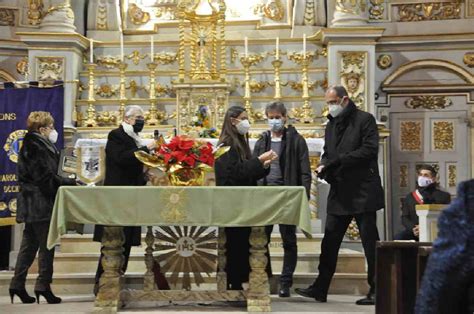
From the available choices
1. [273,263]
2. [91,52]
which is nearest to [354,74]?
[273,263]

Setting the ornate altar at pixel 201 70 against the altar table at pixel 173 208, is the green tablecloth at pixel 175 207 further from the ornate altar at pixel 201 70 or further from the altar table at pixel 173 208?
the ornate altar at pixel 201 70

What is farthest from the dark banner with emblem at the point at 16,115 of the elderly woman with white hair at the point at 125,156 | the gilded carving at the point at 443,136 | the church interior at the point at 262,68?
the gilded carving at the point at 443,136

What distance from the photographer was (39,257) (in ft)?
18.1

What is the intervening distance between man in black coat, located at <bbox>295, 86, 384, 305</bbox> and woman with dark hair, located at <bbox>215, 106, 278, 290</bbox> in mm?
492

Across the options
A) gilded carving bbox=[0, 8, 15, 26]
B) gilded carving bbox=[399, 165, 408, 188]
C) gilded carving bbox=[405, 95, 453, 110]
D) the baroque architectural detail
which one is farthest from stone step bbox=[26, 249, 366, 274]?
gilded carving bbox=[0, 8, 15, 26]

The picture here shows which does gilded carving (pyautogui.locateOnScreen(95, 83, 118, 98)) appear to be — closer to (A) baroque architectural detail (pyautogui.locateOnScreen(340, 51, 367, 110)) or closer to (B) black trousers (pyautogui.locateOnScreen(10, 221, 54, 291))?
(A) baroque architectural detail (pyautogui.locateOnScreen(340, 51, 367, 110))

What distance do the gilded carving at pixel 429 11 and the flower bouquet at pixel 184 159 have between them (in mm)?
4609

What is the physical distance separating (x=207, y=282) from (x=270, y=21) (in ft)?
12.9

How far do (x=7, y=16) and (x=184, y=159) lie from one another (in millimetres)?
4934

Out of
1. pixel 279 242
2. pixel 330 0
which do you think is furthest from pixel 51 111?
pixel 330 0

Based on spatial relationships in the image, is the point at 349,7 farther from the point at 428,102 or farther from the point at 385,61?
the point at 428,102

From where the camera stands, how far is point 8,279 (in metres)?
6.11

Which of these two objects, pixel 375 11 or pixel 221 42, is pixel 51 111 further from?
pixel 375 11

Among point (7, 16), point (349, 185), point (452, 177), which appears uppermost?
point (7, 16)
